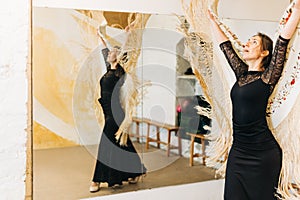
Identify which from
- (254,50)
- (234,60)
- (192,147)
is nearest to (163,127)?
(192,147)

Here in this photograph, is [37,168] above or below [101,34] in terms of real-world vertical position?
below

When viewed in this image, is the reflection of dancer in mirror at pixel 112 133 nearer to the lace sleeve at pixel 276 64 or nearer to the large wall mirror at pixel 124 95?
the large wall mirror at pixel 124 95

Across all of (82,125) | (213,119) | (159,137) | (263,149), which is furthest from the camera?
(213,119)

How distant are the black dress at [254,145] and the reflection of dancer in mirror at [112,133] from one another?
754 mm

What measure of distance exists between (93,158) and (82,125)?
0.23 metres

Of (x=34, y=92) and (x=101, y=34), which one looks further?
(x=101, y=34)

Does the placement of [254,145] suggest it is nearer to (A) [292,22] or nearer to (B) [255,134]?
(B) [255,134]

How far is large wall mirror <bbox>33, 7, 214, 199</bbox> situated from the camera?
2402 mm

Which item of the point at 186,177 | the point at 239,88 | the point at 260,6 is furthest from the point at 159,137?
the point at 260,6

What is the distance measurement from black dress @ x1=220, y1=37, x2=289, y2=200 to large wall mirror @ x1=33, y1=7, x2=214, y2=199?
56cm

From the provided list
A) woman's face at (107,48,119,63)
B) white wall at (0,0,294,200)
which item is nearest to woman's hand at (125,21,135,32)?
woman's face at (107,48,119,63)

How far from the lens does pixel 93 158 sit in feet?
8.45

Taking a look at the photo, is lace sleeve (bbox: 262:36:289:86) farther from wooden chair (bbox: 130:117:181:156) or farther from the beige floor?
the beige floor

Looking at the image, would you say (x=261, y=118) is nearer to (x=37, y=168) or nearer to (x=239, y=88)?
(x=239, y=88)
